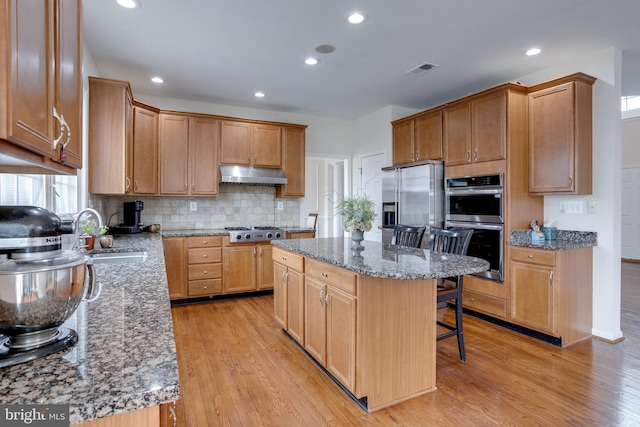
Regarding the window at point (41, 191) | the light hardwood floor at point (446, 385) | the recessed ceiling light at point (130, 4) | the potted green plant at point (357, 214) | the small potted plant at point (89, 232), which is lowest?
the light hardwood floor at point (446, 385)

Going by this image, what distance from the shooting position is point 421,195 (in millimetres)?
4137

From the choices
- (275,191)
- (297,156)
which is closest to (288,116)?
(297,156)

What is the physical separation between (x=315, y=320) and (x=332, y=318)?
0.98ft

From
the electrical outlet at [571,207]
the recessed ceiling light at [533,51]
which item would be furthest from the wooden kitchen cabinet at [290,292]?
the recessed ceiling light at [533,51]

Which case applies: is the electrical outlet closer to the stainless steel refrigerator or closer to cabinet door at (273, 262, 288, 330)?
the stainless steel refrigerator

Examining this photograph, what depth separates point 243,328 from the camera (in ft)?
11.2

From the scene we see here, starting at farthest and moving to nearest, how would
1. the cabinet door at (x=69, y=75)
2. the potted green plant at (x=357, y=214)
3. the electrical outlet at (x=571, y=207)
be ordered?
the electrical outlet at (x=571, y=207) → the potted green plant at (x=357, y=214) → the cabinet door at (x=69, y=75)

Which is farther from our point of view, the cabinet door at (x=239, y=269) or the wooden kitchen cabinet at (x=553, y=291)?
the cabinet door at (x=239, y=269)

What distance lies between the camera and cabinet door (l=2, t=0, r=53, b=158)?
2.34ft

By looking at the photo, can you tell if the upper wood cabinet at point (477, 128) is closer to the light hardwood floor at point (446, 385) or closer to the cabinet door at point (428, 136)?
the cabinet door at point (428, 136)

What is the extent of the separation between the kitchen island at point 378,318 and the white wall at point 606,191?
1803 millimetres

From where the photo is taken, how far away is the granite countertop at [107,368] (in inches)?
25.7

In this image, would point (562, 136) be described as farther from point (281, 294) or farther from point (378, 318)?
point (281, 294)

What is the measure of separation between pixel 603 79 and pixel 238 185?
14.0ft
